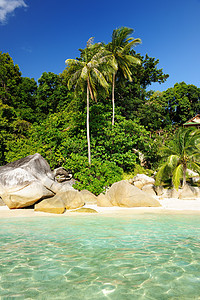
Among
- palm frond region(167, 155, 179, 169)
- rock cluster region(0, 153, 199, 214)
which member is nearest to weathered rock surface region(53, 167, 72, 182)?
rock cluster region(0, 153, 199, 214)

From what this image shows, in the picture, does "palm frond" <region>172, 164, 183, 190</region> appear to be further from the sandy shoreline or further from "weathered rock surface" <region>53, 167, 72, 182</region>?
"weathered rock surface" <region>53, 167, 72, 182</region>

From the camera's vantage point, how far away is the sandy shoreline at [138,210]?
984 centimetres

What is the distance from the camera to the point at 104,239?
582cm

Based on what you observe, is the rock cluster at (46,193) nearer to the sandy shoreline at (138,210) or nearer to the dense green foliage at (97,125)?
the sandy shoreline at (138,210)

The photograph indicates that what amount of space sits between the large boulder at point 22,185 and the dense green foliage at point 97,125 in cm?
358

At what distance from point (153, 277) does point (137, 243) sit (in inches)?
77.0

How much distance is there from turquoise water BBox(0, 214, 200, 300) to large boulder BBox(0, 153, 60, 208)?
11.6 ft

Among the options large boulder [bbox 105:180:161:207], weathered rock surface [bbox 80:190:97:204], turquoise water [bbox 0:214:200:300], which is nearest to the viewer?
turquoise water [bbox 0:214:200:300]

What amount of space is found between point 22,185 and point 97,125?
29.0 feet

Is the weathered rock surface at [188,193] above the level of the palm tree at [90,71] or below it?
below

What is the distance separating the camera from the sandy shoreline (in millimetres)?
9844

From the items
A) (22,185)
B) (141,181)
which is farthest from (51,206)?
(141,181)

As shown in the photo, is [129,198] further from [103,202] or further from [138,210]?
[103,202]

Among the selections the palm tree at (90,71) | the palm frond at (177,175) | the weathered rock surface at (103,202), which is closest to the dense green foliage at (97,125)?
the palm tree at (90,71)
